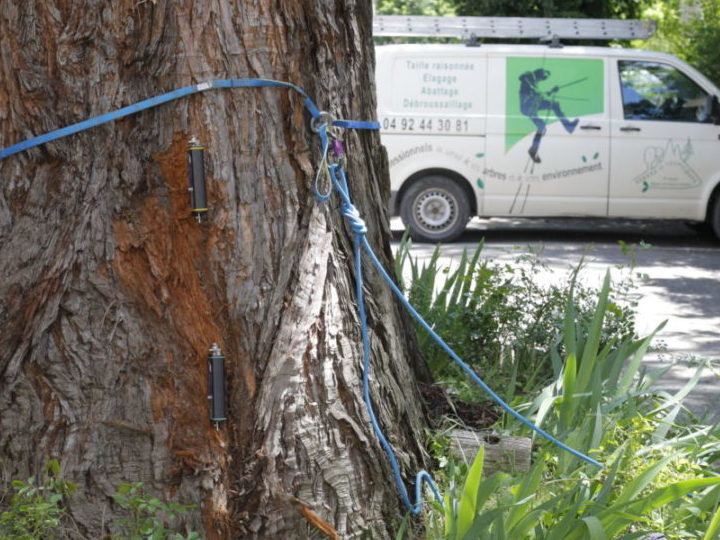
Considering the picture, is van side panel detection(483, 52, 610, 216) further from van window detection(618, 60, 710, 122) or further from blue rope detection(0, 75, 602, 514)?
blue rope detection(0, 75, 602, 514)

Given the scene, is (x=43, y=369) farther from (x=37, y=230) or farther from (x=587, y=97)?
(x=587, y=97)

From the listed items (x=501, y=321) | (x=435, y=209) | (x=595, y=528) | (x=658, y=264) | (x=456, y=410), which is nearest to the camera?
(x=595, y=528)

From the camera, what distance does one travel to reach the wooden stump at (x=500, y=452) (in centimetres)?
397

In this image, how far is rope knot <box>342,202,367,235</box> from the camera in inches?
144

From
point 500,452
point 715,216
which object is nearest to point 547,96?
point 715,216

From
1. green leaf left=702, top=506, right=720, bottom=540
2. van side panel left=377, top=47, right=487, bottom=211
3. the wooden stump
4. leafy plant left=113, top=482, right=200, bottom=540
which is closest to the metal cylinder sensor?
leafy plant left=113, top=482, right=200, bottom=540

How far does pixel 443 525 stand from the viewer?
3.54 metres

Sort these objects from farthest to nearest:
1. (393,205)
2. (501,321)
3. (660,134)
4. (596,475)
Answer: (393,205) < (660,134) < (501,321) < (596,475)

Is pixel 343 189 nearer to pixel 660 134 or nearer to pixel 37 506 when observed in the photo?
pixel 37 506

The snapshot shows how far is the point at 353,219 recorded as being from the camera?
365 centimetres

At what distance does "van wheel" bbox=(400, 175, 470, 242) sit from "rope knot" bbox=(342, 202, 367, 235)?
9.21 meters

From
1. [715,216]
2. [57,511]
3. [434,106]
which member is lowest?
[715,216]

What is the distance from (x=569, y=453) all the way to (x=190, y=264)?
1.50m

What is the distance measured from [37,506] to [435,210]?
395 inches
